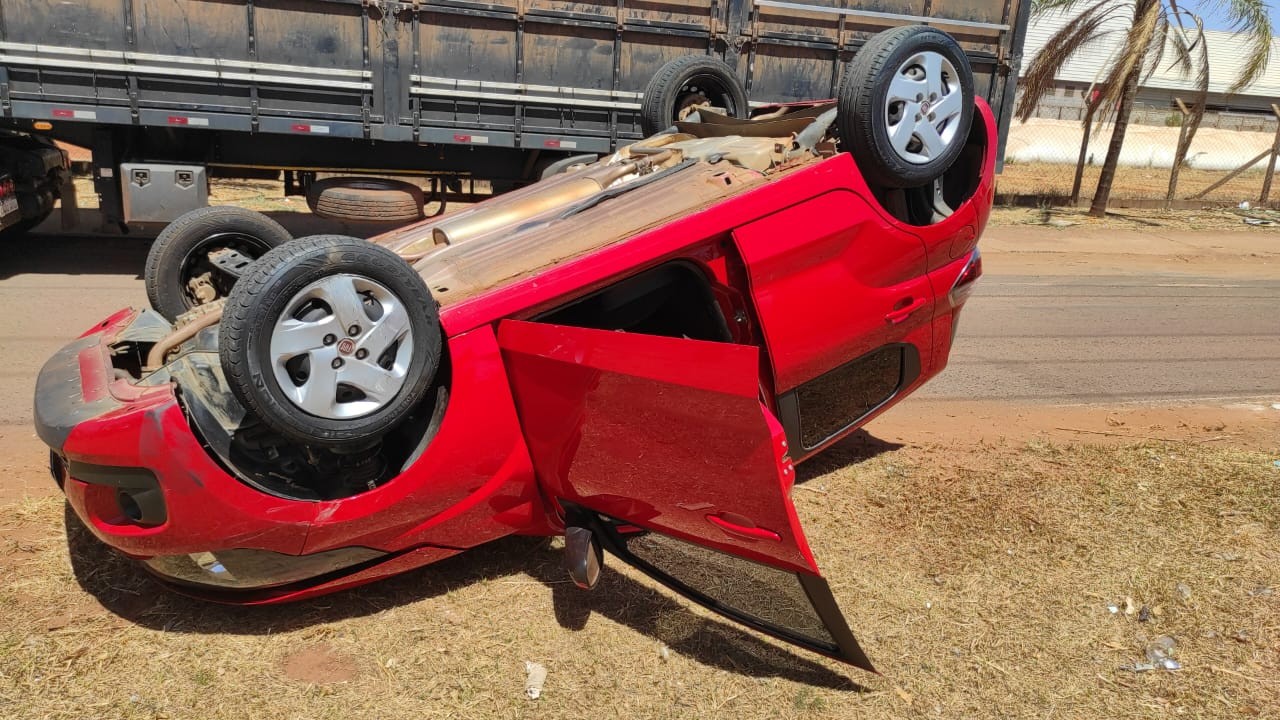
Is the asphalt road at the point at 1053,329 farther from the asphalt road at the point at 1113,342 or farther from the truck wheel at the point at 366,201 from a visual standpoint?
the truck wheel at the point at 366,201

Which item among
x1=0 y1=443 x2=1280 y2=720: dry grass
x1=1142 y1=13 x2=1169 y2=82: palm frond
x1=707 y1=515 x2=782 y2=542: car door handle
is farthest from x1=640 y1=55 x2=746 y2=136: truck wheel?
x1=1142 y1=13 x2=1169 y2=82: palm frond

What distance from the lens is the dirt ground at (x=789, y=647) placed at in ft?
10.6

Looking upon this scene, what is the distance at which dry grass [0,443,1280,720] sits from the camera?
3.23 metres

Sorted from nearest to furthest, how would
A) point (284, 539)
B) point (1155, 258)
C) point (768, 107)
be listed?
point (284, 539), point (768, 107), point (1155, 258)

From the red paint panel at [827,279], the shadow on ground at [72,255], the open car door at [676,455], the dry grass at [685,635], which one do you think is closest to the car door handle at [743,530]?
the open car door at [676,455]

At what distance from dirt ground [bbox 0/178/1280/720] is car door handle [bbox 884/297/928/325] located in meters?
1.00

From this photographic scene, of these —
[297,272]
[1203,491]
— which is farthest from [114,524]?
[1203,491]

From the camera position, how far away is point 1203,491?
5031 mm

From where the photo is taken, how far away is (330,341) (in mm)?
3029

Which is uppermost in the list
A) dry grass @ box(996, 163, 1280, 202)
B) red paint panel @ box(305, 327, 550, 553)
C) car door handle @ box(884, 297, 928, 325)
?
car door handle @ box(884, 297, 928, 325)

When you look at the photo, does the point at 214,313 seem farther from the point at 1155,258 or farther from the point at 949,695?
the point at 1155,258

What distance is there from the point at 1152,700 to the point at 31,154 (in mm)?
10364

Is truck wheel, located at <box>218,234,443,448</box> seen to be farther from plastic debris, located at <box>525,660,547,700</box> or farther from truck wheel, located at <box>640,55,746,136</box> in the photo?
truck wheel, located at <box>640,55,746,136</box>

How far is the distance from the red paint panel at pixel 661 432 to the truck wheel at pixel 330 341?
14.9 inches
